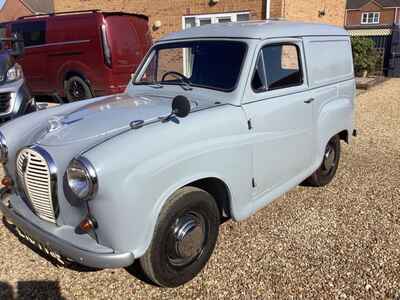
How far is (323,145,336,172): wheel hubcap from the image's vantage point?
453 centimetres

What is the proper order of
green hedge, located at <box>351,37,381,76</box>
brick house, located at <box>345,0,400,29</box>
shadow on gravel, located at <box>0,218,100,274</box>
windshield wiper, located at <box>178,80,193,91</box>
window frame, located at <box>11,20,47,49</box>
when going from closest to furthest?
shadow on gravel, located at <box>0,218,100,274</box> → windshield wiper, located at <box>178,80,193,91</box> → window frame, located at <box>11,20,47,49</box> → green hedge, located at <box>351,37,381,76</box> → brick house, located at <box>345,0,400,29</box>

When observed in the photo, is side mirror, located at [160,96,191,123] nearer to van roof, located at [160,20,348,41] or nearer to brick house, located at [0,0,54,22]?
van roof, located at [160,20,348,41]

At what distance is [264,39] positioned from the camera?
131 inches

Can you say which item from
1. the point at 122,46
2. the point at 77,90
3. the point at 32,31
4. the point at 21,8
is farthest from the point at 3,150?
the point at 21,8

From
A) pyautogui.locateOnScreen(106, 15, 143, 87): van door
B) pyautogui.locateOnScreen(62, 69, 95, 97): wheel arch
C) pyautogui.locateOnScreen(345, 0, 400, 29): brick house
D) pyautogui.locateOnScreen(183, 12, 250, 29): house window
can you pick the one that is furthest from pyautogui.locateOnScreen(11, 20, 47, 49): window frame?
pyautogui.locateOnScreen(345, 0, 400, 29): brick house

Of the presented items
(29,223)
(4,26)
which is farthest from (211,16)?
(29,223)

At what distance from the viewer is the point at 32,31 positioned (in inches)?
371

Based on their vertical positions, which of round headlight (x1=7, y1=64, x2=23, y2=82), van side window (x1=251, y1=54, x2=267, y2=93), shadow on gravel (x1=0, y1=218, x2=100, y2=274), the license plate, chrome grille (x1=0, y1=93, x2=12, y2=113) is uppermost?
van side window (x1=251, y1=54, x2=267, y2=93)

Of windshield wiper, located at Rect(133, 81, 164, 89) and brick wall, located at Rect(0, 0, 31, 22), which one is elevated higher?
brick wall, located at Rect(0, 0, 31, 22)

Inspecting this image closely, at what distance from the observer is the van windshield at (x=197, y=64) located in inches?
128

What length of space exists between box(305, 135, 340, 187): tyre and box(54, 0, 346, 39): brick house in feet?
25.7

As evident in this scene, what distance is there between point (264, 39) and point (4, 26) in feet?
29.6

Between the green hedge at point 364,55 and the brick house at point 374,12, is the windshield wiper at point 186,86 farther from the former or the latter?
the brick house at point 374,12

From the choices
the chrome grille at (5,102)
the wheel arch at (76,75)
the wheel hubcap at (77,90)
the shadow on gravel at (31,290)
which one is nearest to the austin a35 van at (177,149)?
the shadow on gravel at (31,290)
